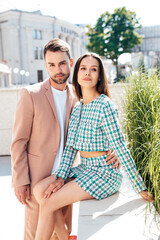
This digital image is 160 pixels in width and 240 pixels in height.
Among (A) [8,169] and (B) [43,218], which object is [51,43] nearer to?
(B) [43,218]

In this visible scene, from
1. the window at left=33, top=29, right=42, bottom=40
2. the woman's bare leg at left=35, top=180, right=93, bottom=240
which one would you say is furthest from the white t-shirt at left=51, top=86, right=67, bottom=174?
the window at left=33, top=29, right=42, bottom=40

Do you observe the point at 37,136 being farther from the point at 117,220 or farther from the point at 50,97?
the point at 117,220

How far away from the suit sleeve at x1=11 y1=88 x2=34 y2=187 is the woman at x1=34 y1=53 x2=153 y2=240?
21 centimetres

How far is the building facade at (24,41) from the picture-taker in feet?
131

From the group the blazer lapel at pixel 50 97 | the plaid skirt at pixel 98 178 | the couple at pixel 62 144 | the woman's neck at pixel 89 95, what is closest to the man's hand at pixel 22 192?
the couple at pixel 62 144

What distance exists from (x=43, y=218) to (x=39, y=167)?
0.44 m

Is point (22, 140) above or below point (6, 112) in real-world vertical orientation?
above

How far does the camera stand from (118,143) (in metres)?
1.73

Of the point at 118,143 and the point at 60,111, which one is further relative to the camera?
A: the point at 60,111

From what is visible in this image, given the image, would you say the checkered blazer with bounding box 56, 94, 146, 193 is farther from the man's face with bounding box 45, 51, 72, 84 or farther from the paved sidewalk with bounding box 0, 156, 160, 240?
the man's face with bounding box 45, 51, 72, 84

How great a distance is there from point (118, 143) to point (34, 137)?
70 cm

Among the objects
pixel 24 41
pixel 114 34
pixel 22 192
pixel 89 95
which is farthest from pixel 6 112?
pixel 24 41

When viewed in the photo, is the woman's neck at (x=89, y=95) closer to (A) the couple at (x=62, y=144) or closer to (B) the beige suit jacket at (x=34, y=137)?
(A) the couple at (x=62, y=144)

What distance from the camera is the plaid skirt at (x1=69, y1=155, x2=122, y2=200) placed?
5.67 feet
